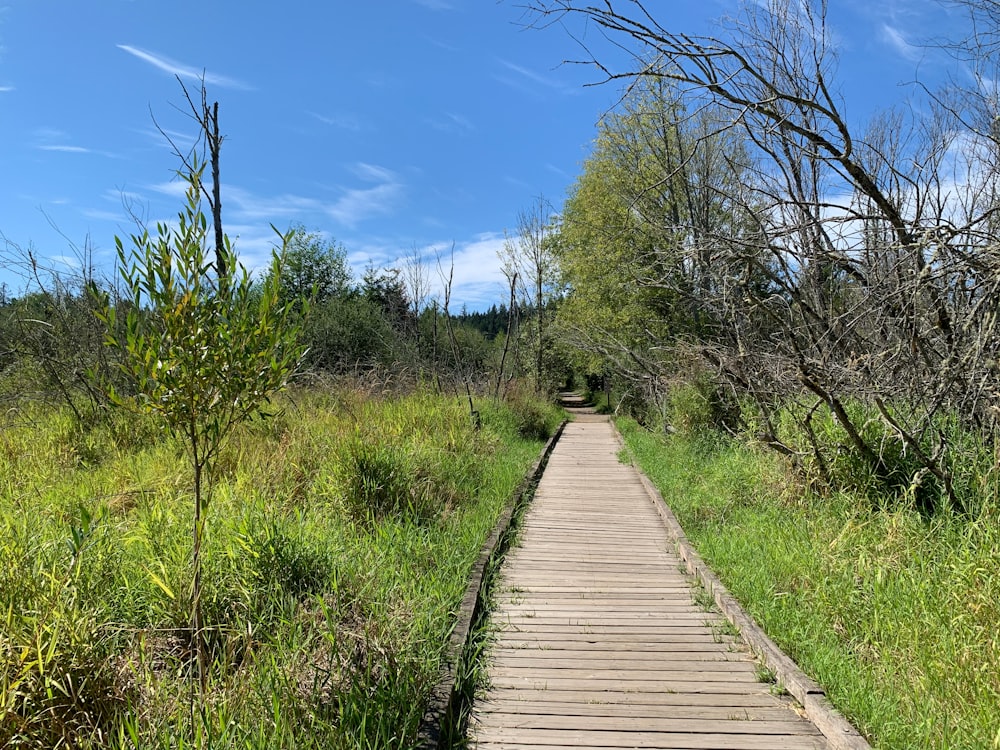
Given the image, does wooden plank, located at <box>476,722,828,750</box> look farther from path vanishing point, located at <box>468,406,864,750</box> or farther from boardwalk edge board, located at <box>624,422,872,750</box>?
boardwalk edge board, located at <box>624,422,872,750</box>

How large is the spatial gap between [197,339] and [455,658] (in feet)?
7.23

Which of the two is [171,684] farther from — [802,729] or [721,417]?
[721,417]

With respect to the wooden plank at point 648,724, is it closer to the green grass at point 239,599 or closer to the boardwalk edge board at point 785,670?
the boardwalk edge board at point 785,670

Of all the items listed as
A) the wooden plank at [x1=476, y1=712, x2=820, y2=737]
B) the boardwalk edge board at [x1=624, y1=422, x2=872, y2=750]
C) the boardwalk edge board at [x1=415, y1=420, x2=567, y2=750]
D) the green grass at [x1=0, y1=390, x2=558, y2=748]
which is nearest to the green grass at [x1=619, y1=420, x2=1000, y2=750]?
the boardwalk edge board at [x1=624, y1=422, x2=872, y2=750]

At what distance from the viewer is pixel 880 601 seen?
3836mm

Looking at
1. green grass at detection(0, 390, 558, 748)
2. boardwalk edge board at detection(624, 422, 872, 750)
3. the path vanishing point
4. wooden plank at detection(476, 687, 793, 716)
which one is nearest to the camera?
green grass at detection(0, 390, 558, 748)

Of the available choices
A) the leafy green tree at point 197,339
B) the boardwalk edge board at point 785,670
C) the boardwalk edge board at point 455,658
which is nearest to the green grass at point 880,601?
the boardwalk edge board at point 785,670

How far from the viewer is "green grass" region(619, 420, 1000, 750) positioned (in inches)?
112

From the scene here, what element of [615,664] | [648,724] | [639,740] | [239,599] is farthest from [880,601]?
[239,599]

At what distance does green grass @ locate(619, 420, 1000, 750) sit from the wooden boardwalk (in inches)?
13.4

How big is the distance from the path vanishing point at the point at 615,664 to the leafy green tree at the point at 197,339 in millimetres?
1710

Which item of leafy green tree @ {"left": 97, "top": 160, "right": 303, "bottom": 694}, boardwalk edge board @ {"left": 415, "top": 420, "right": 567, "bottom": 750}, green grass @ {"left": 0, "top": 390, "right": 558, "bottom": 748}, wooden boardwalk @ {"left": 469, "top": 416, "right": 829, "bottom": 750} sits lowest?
wooden boardwalk @ {"left": 469, "top": 416, "right": 829, "bottom": 750}

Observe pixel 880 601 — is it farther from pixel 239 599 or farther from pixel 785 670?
pixel 239 599

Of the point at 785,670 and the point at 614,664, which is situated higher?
the point at 785,670
